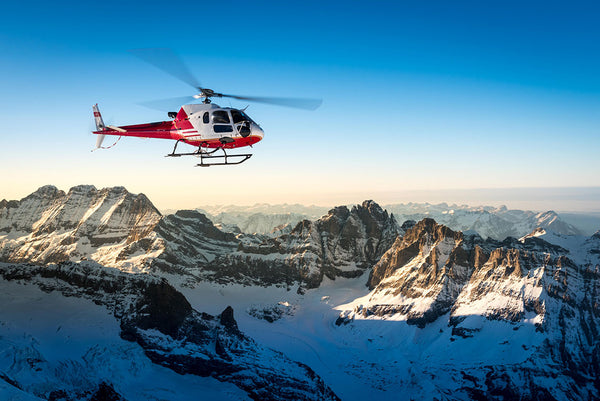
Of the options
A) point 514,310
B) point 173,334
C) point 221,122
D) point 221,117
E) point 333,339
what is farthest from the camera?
point 333,339

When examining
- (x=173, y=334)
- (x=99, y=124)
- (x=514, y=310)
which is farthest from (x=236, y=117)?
(x=514, y=310)

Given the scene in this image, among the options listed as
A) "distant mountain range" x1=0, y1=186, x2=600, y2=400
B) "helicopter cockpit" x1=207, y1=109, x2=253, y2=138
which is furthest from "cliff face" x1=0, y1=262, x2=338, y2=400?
"helicopter cockpit" x1=207, y1=109, x2=253, y2=138

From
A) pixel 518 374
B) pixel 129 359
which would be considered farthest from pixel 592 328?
pixel 129 359

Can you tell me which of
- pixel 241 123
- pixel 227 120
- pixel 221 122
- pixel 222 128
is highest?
pixel 227 120

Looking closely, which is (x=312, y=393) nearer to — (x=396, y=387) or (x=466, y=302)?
(x=396, y=387)

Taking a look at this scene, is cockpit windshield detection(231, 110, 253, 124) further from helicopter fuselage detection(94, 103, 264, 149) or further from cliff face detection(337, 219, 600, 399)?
cliff face detection(337, 219, 600, 399)

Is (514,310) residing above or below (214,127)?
below

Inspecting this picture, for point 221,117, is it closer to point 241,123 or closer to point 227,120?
point 227,120

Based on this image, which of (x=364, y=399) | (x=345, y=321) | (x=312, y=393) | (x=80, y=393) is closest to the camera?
(x=80, y=393)

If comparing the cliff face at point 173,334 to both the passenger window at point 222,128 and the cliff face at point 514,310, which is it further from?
the passenger window at point 222,128
